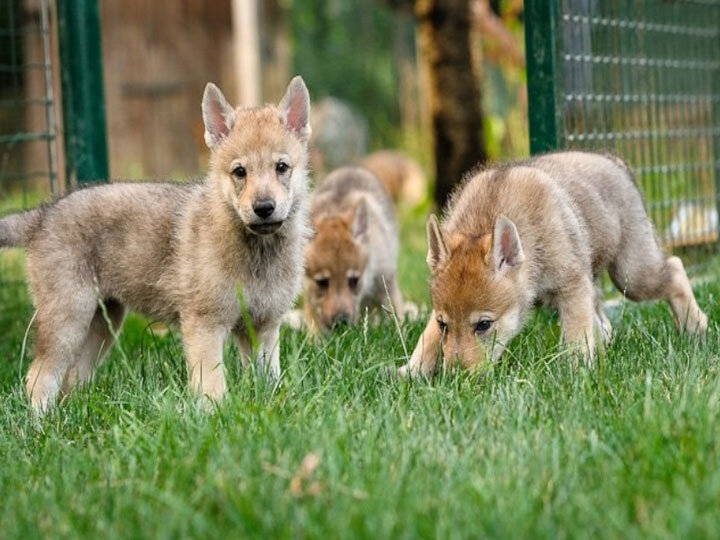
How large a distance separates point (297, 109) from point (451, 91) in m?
5.11

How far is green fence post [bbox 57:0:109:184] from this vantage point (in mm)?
6125

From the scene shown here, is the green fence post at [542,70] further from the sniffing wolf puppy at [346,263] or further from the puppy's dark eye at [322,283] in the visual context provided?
the puppy's dark eye at [322,283]

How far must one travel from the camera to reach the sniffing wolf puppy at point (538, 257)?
440 cm

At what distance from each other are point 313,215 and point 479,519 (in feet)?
15.0

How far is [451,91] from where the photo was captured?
966 centimetres

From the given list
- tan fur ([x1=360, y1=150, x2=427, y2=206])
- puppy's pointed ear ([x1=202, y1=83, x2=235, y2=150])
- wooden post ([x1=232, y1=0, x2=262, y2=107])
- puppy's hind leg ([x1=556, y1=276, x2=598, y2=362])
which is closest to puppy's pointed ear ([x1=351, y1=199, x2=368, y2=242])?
puppy's pointed ear ([x1=202, y1=83, x2=235, y2=150])

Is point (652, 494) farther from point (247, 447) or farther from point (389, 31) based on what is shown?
point (389, 31)

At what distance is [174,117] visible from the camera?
14961 millimetres

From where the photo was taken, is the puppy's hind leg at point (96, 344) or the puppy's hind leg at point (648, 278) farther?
the puppy's hind leg at point (648, 278)

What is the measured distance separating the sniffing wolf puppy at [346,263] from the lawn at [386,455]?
6.85ft

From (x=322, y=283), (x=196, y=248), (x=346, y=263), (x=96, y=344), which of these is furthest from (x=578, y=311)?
(x=322, y=283)

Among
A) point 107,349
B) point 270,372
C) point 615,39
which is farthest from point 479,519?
point 615,39

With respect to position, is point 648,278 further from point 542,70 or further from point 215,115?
point 215,115

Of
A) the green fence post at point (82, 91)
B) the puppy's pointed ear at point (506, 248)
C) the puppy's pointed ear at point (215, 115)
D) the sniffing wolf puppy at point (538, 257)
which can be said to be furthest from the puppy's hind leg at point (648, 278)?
the green fence post at point (82, 91)
